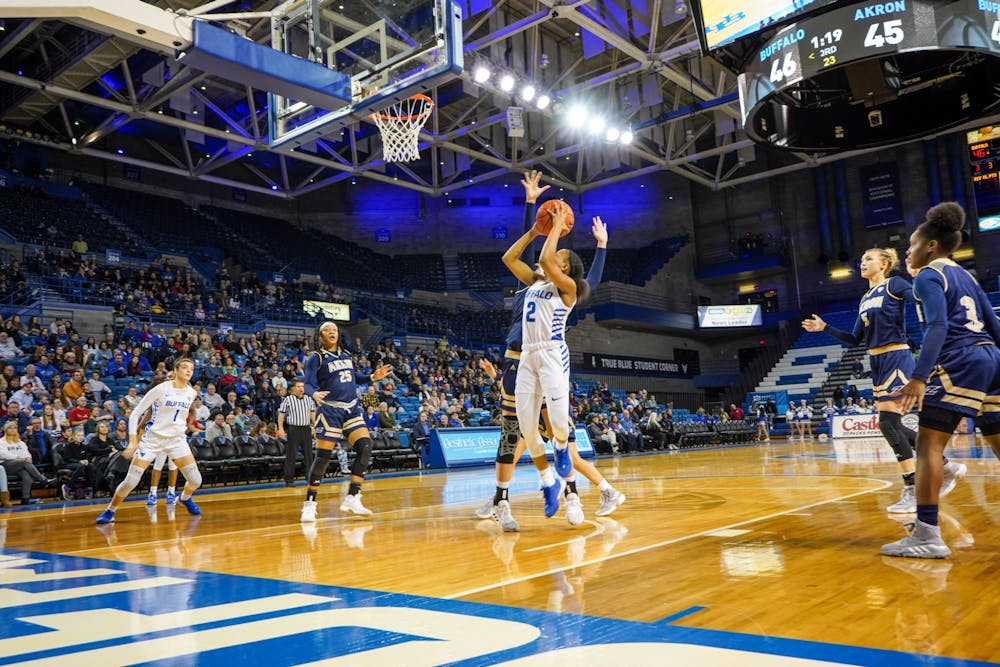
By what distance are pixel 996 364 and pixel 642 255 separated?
112 ft

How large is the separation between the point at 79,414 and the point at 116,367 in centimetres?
327

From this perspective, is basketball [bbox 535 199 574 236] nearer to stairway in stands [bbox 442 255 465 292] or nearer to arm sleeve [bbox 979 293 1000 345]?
arm sleeve [bbox 979 293 1000 345]

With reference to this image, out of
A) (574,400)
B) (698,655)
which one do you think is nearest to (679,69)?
(574,400)

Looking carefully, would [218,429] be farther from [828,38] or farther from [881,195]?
[881,195]

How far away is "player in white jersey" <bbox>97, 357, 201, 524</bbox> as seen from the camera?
7895 millimetres

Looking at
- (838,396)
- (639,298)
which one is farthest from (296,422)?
(639,298)

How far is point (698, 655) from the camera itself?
7.40ft

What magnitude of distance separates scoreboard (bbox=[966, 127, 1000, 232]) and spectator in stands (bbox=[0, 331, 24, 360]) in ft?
109

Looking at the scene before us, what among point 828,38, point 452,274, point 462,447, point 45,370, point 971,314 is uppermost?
point 452,274

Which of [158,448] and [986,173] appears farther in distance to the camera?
[986,173]

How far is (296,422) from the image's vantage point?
12164 mm

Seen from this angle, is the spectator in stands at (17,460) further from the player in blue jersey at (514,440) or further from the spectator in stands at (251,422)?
the player in blue jersey at (514,440)

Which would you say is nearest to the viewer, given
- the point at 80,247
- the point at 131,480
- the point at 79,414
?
the point at 131,480

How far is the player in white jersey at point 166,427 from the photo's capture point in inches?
311
